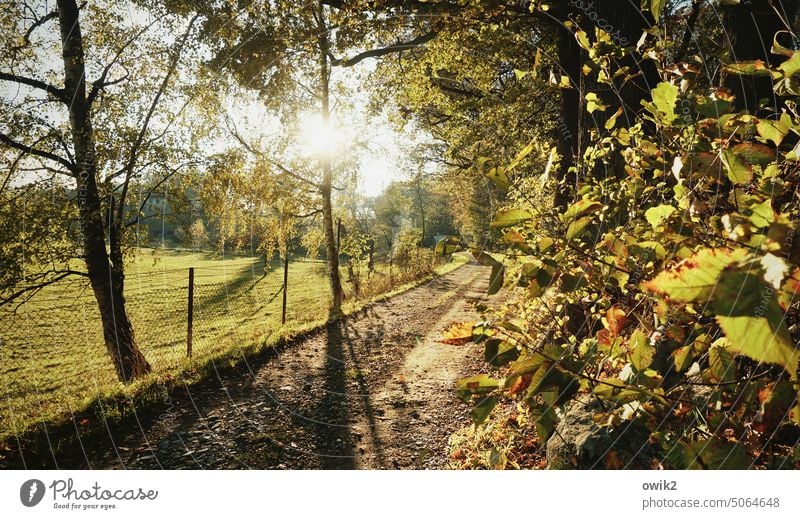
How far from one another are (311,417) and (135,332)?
5747mm

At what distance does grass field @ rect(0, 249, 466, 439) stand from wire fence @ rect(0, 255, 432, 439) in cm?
2

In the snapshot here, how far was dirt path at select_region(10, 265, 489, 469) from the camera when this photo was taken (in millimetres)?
3648

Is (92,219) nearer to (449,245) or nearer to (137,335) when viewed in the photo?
(449,245)

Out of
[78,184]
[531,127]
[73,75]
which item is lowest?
[78,184]

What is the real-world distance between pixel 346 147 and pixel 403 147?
2275 mm

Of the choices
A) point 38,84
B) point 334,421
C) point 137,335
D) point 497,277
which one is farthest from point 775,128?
point 137,335

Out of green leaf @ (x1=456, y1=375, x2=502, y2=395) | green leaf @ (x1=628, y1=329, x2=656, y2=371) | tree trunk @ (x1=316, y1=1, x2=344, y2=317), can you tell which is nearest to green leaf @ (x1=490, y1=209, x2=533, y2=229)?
green leaf @ (x1=456, y1=375, x2=502, y2=395)

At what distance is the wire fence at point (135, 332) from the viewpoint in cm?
524

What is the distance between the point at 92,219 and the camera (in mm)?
4297

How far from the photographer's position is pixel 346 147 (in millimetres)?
12680

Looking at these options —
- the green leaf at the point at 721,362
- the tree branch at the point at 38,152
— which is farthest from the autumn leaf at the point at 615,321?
the tree branch at the point at 38,152

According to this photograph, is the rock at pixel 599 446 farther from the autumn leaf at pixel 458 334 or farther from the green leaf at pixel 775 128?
the green leaf at pixel 775 128
